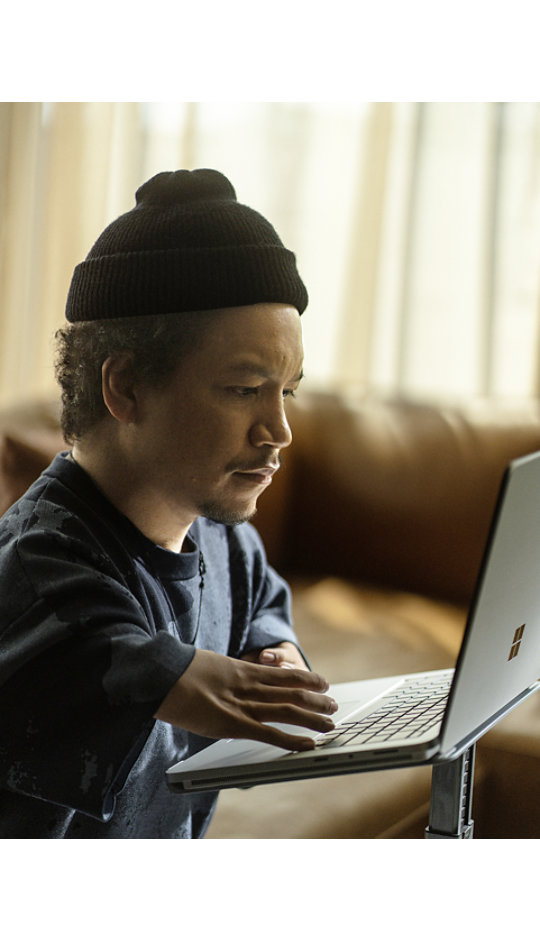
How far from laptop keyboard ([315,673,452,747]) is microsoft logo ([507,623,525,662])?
0.22 feet

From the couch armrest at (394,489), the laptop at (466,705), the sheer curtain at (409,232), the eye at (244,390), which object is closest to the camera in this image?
the laptop at (466,705)

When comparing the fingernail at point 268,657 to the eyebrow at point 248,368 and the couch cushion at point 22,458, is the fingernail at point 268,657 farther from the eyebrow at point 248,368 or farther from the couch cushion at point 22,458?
the couch cushion at point 22,458

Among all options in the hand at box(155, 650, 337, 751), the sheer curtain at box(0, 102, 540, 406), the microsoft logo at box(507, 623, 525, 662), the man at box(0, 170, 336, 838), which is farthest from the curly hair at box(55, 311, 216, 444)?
the sheer curtain at box(0, 102, 540, 406)

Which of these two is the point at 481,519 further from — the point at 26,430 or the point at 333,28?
the point at 333,28

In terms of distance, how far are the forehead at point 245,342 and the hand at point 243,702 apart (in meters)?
0.20

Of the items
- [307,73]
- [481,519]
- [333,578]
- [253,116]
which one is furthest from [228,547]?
[253,116]

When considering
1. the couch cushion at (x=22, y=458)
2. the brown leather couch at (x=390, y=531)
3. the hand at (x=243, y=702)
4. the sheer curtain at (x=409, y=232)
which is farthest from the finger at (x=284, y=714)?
the sheer curtain at (x=409, y=232)

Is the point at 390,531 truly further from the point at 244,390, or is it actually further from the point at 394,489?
the point at 244,390

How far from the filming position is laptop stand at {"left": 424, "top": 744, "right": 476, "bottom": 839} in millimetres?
735

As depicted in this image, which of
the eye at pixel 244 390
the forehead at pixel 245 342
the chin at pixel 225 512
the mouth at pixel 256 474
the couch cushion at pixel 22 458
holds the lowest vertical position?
the chin at pixel 225 512

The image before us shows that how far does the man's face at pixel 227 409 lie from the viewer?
0.69 meters

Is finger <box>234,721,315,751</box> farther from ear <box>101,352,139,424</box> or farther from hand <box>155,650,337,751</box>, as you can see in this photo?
ear <box>101,352,139,424</box>

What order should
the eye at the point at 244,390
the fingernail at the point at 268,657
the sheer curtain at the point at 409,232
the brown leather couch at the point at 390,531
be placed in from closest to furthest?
1. the eye at the point at 244,390
2. the fingernail at the point at 268,657
3. the brown leather couch at the point at 390,531
4. the sheer curtain at the point at 409,232

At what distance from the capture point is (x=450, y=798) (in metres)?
0.74
